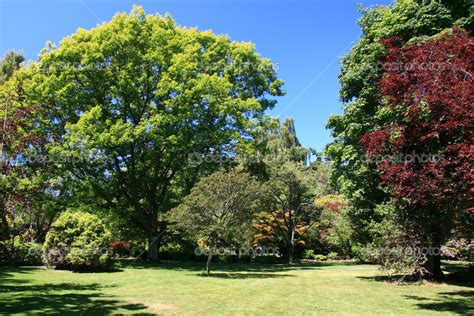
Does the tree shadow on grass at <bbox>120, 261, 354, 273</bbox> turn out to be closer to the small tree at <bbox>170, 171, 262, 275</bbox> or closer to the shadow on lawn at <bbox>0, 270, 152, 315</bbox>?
the small tree at <bbox>170, 171, 262, 275</bbox>

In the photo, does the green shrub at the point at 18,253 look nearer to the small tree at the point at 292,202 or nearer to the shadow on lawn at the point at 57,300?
the shadow on lawn at the point at 57,300

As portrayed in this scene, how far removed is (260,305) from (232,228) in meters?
7.52

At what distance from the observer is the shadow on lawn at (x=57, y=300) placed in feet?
24.6

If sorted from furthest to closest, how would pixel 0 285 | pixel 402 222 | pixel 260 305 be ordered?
pixel 402 222 < pixel 0 285 < pixel 260 305

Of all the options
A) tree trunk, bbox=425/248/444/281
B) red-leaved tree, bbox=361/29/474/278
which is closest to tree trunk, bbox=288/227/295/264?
tree trunk, bbox=425/248/444/281

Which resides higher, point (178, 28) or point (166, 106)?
point (178, 28)

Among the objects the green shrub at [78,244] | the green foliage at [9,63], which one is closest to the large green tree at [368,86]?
the green shrub at [78,244]

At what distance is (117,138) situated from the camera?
19594 mm

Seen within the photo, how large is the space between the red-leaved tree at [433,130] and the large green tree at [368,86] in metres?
3.99

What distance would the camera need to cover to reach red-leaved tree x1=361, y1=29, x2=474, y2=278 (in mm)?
8320

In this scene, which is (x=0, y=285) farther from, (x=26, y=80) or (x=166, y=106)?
(x=26, y=80)

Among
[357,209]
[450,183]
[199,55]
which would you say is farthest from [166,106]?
[450,183]

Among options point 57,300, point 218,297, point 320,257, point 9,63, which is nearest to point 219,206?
point 218,297

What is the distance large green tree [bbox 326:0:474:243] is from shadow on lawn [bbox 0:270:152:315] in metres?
11.5
